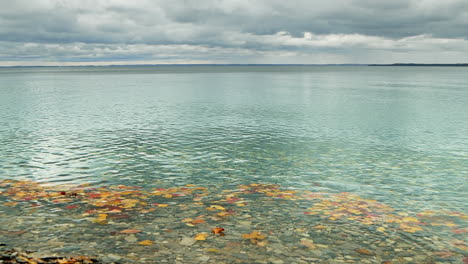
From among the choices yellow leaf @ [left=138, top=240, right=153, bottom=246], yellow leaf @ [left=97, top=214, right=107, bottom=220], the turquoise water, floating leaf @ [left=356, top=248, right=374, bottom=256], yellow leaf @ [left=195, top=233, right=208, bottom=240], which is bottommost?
the turquoise water

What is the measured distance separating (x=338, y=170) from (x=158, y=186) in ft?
38.1

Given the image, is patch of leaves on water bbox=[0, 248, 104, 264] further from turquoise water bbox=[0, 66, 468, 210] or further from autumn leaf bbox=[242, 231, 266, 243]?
turquoise water bbox=[0, 66, 468, 210]

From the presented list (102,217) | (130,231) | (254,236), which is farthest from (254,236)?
(102,217)

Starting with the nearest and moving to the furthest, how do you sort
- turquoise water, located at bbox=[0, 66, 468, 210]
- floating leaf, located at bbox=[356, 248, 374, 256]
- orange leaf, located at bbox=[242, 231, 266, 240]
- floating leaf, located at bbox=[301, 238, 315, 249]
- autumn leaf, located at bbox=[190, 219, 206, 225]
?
1. floating leaf, located at bbox=[356, 248, 374, 256]
2. floating leaf, located at bbox=[301, 238, 315, 249]
3. orange leaf, located at bbox=[242, 231, 266, 240]
4. autumn leaf, located at bbox=[190, 219, 206, 225]
5. turquoise water, located at bbox=[0, 66, 468, 210]

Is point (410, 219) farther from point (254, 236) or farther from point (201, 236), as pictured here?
point (201, 236)

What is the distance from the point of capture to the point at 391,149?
32250 mm

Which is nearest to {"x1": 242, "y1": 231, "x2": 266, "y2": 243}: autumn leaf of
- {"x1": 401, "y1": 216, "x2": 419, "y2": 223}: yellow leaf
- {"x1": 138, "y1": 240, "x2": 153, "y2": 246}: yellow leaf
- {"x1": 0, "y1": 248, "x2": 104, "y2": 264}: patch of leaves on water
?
{"x1": 138, "y1": 240, "x2": 153, "y2": 246}: yellow leaf

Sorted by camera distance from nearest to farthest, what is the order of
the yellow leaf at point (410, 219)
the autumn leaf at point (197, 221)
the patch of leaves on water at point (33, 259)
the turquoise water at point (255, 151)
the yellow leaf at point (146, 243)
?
the patch of leaves on water at point (33, 259), the yellow leaf at point (146, 243), the autumn leaf at point (197, 221), the yellow leaf at point (410, 219), the turquoise water at point (255, 151)

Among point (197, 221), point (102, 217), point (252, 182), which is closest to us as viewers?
point (197, 221)

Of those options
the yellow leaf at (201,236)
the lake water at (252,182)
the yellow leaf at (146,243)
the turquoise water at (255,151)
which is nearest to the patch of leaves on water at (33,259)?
the lake water at (252,182)

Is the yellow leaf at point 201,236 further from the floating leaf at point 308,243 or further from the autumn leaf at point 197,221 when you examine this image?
the floating leaf at point 308,243

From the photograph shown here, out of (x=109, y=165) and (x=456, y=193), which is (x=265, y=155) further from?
(x=456, y=193)

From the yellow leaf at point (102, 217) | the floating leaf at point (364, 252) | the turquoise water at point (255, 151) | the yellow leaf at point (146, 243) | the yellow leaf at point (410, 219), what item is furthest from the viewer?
the turquoise water at point (255, 151)

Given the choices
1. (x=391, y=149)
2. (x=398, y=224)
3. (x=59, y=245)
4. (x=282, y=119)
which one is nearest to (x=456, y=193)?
(x=398, y=224)
